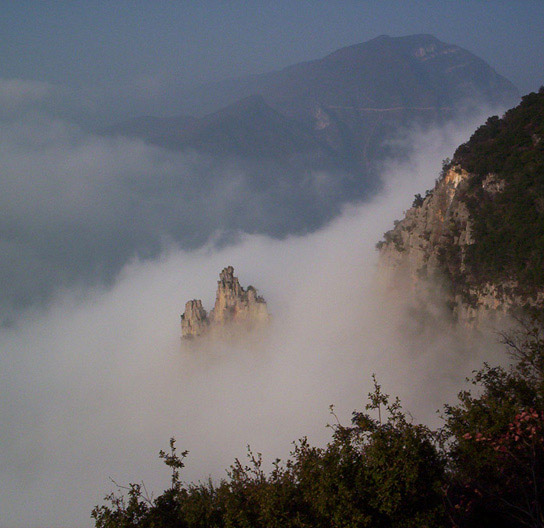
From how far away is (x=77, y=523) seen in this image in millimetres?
49500

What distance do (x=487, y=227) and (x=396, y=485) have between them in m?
31.4

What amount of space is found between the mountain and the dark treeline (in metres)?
22.2

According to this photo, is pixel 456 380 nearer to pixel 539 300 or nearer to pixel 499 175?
pixel 539 300

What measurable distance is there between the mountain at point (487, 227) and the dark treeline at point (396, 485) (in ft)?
72.9

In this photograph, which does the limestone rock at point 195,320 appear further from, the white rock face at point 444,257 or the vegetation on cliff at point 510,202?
the vegetation on cliff at point 510,202

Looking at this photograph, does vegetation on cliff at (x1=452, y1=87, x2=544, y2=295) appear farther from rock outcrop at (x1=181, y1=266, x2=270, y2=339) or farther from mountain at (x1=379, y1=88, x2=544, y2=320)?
rock outcrop at (x1=181, y1=266, x2=270, y2=339)

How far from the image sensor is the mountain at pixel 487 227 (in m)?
35.0

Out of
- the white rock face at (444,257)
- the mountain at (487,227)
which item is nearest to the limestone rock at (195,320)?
the white rock face at (444,257)

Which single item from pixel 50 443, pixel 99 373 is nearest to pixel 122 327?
pixel 99 373

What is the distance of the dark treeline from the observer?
11289 mm

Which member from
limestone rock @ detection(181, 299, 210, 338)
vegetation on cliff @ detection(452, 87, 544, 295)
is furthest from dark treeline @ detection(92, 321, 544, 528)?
limestone rock @ detection(181, 299, 210, 338)

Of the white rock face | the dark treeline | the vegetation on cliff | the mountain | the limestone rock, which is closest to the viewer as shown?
the dark treeline

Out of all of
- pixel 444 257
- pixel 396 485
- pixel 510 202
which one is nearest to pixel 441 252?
pixel 444 257

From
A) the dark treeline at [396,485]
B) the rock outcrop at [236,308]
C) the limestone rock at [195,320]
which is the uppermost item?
the limestone rock at [195,320]
